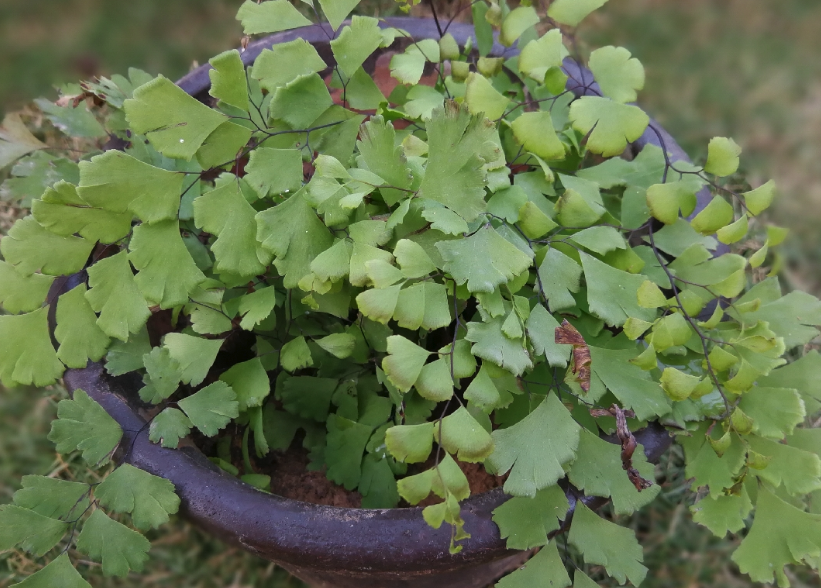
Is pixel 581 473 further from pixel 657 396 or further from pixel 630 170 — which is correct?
pixel 630 170

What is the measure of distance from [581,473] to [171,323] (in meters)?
0.46

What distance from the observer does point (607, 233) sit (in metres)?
0.58

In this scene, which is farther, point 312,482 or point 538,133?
point 312,482

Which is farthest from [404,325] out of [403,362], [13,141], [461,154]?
[13,141]

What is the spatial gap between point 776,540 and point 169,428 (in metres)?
0.57

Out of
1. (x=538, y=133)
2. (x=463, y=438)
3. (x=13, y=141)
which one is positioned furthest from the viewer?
(x=13, y=141)

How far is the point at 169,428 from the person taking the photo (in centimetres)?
57

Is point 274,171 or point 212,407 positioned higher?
point 274,171

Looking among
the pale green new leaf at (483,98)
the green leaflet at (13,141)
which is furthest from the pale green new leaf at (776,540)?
the green leaflet at (13,141)

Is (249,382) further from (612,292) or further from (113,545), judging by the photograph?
(612,292)

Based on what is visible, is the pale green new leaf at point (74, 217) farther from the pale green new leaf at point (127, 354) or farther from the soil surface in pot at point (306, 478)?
the soil surface in pot at point (306, 478)

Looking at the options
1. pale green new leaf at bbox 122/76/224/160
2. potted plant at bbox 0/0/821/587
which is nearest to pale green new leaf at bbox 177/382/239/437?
potted plant at bbox 0/0/821/587

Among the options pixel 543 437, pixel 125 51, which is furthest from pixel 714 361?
pixel 125 51

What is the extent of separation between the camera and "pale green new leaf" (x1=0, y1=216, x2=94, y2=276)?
1.78ft
